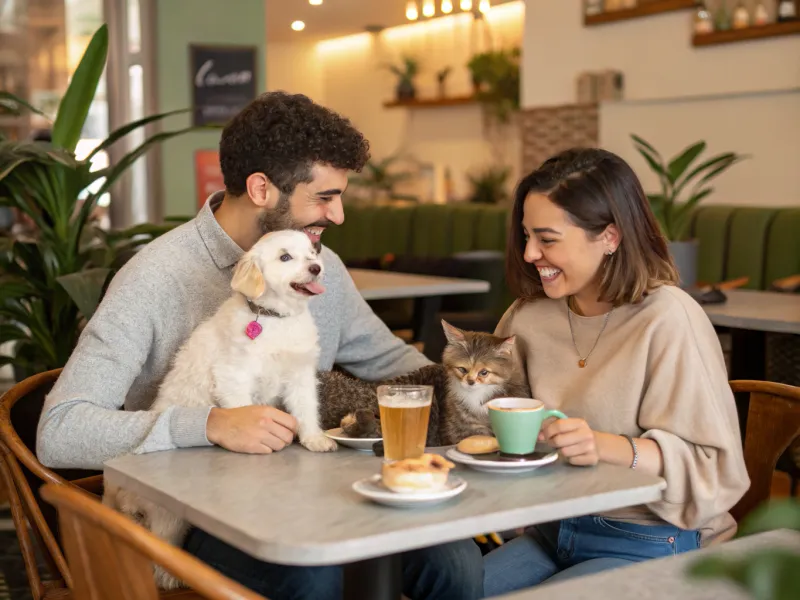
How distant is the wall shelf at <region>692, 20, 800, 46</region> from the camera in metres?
5.46

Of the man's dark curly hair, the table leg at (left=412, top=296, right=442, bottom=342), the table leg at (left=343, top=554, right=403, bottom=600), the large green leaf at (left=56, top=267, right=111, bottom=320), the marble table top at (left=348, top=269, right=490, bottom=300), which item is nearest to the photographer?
the table leg at (left=343, top=554, right=403, bottom=600)

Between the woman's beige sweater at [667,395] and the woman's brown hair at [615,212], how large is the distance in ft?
0.14

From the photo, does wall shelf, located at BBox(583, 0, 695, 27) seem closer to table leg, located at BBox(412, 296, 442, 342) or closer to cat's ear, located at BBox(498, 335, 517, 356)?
table leg, located at BBox(412, 296, 442, 342)

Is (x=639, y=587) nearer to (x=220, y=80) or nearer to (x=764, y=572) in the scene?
(x=764, y=572)

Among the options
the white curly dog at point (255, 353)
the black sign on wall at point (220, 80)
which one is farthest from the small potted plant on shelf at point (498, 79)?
the white curly dog at point (255, 353)

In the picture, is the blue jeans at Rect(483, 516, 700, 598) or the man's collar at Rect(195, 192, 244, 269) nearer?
the blue jeans at Rect(483, 516, 700, 598)

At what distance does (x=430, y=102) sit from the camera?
10344mm

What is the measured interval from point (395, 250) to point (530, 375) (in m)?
6.13

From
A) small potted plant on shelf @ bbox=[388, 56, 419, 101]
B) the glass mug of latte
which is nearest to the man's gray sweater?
the glass mug of latte

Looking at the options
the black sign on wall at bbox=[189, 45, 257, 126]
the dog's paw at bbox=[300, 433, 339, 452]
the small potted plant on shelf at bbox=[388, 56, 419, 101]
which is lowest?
the dog's paw at bbox=[300, 433, 339, 452]

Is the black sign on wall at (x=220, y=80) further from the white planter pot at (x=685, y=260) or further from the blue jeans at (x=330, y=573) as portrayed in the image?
the blue jeans at (x=330, y=573)

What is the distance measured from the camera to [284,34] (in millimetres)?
11758

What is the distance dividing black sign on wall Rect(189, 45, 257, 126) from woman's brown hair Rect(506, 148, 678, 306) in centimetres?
511

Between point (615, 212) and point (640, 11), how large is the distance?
4883 mm
